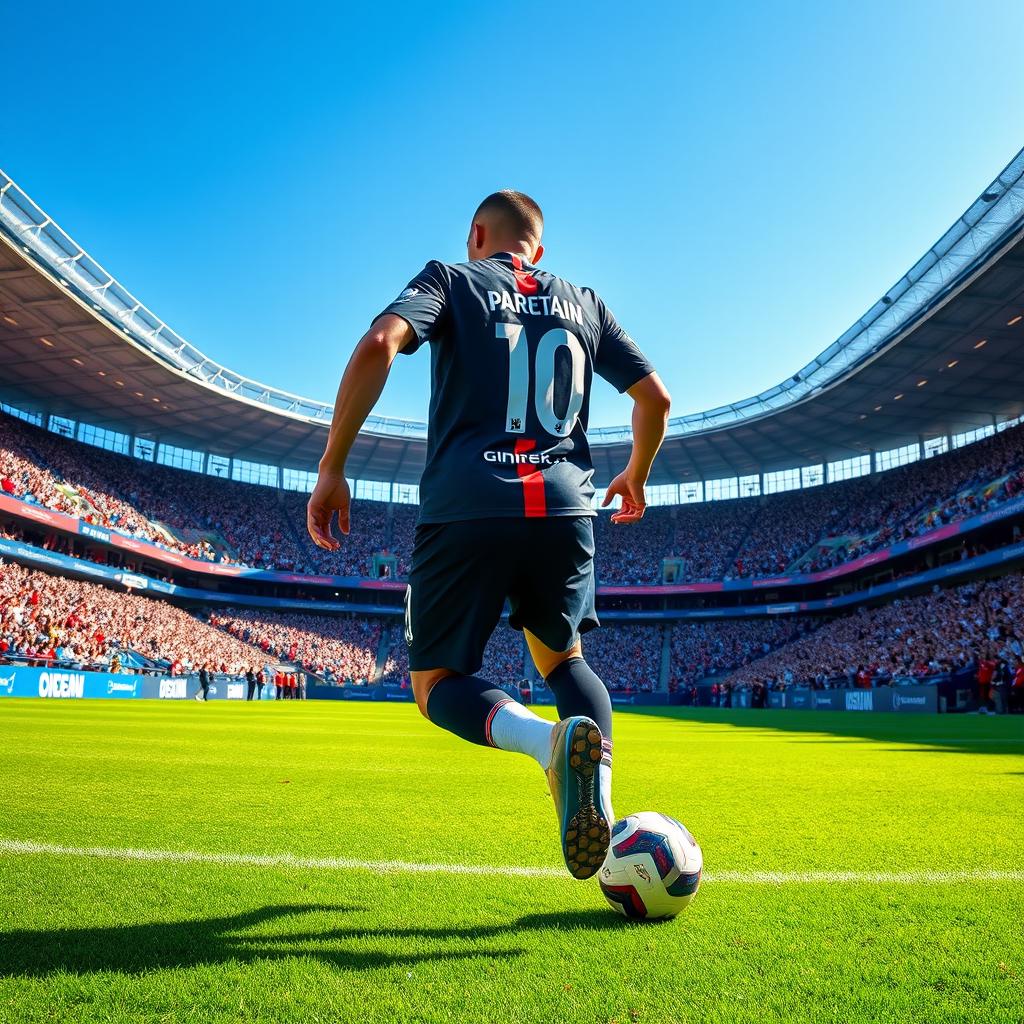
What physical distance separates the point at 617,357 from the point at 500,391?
0.72 meters

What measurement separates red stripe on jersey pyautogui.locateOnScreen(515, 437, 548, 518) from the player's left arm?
554 mm

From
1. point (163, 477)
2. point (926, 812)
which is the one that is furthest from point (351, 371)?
point (163, 477)

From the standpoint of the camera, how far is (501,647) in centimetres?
5078

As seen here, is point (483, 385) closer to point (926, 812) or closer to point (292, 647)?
point (926, 812)

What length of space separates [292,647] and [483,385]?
1867 inches

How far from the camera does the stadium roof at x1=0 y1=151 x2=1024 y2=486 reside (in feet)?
94.8

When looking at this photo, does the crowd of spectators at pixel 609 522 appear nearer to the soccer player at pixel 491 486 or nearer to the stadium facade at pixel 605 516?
the stadium facade at pixel 605 516

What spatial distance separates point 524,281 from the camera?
316 centimetres

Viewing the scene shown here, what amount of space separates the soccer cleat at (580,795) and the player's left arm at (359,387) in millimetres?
1002

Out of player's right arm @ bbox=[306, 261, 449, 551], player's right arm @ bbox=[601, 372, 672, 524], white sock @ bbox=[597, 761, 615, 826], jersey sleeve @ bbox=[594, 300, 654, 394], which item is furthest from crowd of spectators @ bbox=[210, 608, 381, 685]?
white sock @ bbox=[597, 761, 615, 826]

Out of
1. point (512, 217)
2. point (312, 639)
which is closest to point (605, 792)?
point (512, 217)

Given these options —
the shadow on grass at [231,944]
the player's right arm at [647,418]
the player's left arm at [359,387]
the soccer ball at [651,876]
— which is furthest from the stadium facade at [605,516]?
the player's left arm at [359,387]

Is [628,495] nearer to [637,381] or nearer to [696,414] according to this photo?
[637,381]

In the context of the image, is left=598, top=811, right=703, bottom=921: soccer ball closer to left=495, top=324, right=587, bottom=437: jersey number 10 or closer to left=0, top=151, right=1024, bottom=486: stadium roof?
left=495, top=324, right=587, bottom=437: jersey number 10
